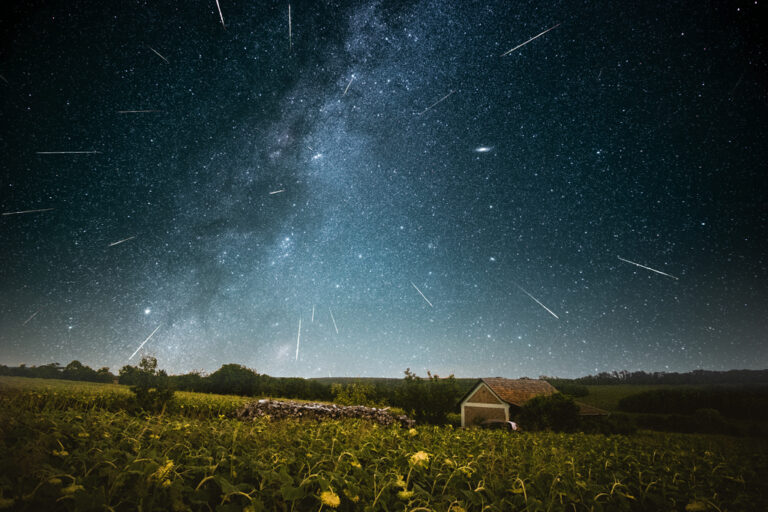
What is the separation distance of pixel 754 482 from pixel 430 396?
15.5 m

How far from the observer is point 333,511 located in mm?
2010

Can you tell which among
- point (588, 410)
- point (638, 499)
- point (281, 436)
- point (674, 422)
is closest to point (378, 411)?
point (281, 436)

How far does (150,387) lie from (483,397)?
25.6 metres

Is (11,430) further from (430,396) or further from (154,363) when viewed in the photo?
(430,396)

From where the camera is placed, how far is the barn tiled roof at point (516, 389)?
2838 cm

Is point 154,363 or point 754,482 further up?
point 154,363

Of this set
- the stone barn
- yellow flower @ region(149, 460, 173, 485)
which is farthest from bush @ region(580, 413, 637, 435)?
yellow flower @ region(149, 460, 173, 485)

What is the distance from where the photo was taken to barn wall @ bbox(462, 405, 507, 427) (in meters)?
26.5

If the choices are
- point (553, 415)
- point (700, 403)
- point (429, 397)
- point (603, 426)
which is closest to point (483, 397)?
point (553, 415)

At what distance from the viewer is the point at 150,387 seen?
13.2m

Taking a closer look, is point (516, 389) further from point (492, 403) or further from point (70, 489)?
point (70, 489)

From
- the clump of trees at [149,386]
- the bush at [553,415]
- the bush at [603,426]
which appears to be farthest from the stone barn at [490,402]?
the clump of trees at [149,386]

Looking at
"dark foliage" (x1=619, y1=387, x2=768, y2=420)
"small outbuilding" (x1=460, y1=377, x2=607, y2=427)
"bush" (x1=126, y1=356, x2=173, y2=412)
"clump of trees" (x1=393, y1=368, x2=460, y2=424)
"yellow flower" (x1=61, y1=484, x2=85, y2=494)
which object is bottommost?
"dark foliage" (x1=619, y1=387, x2=768, y2=420)

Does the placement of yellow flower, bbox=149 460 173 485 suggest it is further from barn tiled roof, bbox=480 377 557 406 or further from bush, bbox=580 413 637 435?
barn tiled roof, bbox=480 377 557 406
